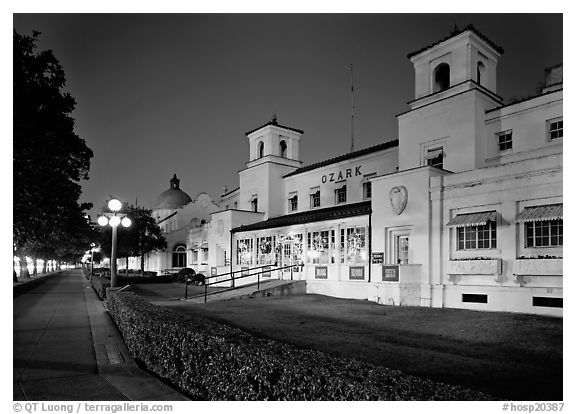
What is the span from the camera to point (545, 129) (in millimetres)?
18781

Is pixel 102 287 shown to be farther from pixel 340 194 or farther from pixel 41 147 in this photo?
pixel 340 194

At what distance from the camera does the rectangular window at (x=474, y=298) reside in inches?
663

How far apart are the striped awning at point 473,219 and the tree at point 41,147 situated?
16767mm

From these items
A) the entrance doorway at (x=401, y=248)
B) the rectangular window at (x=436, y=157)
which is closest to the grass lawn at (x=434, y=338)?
the entrance doorway at (x=401, y=248)

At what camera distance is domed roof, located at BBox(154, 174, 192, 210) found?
7212cm

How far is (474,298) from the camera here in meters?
17.1

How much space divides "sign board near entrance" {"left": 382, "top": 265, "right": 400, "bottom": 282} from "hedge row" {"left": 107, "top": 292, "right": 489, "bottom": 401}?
470 inches

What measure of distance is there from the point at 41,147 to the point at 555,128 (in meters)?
21.3

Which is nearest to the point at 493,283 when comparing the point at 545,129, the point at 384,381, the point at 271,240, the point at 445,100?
the point at 545,129

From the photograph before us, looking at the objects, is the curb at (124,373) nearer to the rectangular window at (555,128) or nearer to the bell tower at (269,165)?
the rectangular window at (555,128)

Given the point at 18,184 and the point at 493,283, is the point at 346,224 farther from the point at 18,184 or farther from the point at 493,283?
the point at 18,184

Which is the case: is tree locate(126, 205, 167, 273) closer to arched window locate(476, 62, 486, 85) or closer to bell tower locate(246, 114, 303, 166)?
bell tower locate(246, 114, 303, 166)

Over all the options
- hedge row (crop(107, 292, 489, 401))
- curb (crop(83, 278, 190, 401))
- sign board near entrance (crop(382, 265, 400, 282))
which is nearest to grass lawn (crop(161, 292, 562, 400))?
sign board near entrance (crop(382, 265, 400, 282))

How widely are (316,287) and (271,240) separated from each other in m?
6.09
